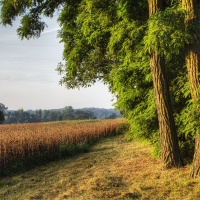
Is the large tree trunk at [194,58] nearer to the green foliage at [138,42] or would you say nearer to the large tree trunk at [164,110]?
the green foliage at [138,42]

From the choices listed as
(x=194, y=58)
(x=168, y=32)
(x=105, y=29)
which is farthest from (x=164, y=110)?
(x=105, y=29)

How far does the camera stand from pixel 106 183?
7.41 meters

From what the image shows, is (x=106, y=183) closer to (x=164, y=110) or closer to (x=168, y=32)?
(x=164, y=110)

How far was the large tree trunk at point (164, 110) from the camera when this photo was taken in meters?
8.42

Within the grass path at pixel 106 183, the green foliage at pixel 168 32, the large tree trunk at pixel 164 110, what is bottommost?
the grass path at pixel 106 183

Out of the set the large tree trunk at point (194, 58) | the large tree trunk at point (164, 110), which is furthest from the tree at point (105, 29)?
the large tree trunk at point (194, 58)

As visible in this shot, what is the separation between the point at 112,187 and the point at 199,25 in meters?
4.70

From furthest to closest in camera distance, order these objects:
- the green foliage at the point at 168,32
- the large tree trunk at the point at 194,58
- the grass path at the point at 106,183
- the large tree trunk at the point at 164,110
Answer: the large tree trunk at the point at 164,110 → the large tree trunk at the point at 194,58 → the grass path at the point at 106,183 → the green foliage at the point at 168,32

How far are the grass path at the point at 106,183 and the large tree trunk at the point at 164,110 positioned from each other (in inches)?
16.9

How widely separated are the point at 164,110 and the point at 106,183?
276 cm

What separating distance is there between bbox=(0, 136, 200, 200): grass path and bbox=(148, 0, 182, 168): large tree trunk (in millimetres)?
429

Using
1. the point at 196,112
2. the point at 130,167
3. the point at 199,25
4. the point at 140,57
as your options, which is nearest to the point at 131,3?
the point at 140,57

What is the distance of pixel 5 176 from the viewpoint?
10.0m

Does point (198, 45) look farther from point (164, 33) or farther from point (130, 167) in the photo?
point (130, 167)
